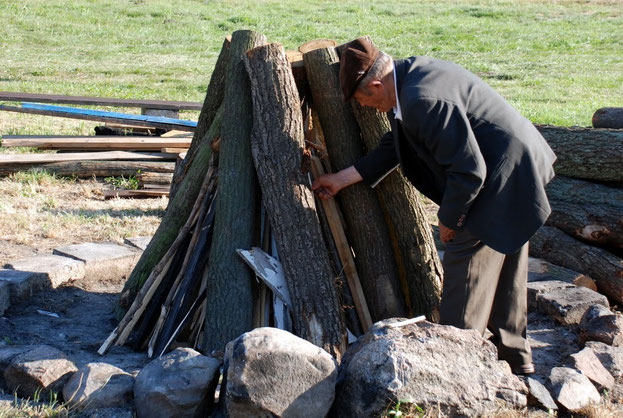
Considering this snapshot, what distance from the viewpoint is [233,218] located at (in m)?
4.59

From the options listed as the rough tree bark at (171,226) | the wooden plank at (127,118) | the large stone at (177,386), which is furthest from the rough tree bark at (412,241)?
the wooden plank at (127,118)

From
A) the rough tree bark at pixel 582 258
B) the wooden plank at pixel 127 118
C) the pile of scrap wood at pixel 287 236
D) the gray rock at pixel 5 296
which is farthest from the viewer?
the wooden plank at pixel 127 118

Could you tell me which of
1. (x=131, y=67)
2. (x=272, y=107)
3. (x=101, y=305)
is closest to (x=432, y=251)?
(x=272, y=107)

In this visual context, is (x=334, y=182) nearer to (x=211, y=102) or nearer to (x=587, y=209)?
(x=211, y=102)

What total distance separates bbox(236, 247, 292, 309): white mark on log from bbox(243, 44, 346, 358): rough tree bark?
108 millimetres

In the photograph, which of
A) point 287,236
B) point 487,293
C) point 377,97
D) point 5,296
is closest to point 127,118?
point 5,296

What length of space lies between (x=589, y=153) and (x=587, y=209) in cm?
56

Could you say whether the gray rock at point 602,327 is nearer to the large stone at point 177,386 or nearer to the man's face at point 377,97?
the man's face at point 377,97

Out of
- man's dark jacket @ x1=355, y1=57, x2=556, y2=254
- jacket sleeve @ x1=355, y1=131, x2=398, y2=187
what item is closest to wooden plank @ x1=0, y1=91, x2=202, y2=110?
jacket sleeve @ x1=355, y1=131, x2=398, y2=187

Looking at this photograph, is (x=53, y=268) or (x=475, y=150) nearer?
(x=475, y=150)

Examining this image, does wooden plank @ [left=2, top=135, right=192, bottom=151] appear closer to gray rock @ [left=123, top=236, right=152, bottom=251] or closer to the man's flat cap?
gray rock @ [left=123, top=236, right=152, bottom=251]

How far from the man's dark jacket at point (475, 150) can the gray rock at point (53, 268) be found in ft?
10.2

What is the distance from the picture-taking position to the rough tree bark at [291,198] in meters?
4.19

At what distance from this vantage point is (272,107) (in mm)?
4555
